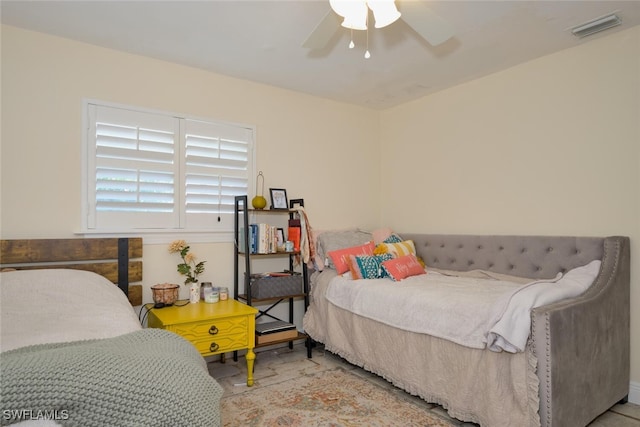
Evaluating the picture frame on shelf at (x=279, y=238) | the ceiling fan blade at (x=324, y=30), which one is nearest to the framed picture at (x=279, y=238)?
the picture frame on shelf at (x=279, y=238)

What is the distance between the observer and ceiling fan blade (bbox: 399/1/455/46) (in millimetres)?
1848

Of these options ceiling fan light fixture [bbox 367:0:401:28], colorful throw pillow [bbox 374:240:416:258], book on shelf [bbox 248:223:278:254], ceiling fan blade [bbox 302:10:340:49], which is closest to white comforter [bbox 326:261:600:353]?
colorful throw pillow [bbox 374:240:416:258]

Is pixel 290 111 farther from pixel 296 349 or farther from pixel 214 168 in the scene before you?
pixel 296 349

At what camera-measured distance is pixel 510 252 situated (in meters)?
2.96

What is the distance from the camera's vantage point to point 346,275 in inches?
124

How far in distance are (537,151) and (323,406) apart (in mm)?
2387

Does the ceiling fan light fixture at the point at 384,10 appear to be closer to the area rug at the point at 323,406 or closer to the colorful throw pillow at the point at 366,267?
the colorful throw pillow at the point at 366,267

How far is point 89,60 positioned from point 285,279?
2134mm

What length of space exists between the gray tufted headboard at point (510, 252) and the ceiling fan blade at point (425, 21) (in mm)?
1665

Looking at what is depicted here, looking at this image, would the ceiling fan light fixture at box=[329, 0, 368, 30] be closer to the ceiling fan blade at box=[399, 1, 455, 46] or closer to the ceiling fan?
the ceiling fan

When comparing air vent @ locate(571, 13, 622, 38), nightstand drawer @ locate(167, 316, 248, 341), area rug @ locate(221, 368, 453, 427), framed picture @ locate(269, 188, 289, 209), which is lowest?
area rug @ locate(221, 368, 453, 427)

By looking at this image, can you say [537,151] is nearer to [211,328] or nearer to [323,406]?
[323,406]

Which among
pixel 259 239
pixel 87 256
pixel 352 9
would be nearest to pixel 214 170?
pixel 259 239

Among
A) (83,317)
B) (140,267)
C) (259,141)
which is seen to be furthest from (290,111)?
(83,317)
